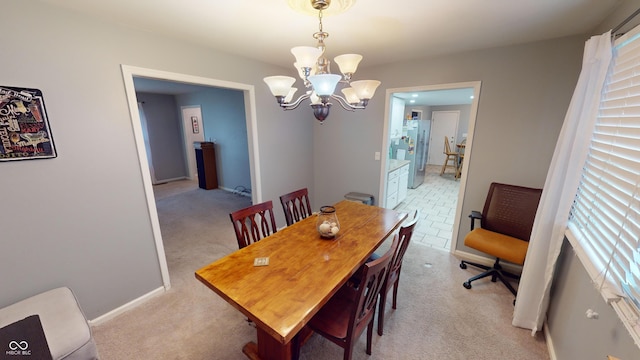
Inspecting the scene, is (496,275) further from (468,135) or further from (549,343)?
(468,135)

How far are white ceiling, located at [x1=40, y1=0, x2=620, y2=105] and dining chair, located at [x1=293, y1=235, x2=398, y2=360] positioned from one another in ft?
5.01

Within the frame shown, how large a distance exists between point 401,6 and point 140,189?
2429mm

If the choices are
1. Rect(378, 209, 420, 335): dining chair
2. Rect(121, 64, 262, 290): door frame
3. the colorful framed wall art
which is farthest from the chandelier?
the colorful framed wall art

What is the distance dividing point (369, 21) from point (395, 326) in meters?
2.35

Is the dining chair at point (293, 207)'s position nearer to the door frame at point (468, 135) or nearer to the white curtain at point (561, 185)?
the door frame at point (468, 135)

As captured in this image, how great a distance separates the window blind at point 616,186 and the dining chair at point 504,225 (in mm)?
726

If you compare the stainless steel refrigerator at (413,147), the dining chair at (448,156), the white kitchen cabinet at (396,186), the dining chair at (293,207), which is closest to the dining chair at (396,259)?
the dining chair at (293,207)

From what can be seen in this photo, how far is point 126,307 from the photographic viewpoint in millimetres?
2025

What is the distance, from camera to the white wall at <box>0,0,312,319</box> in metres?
1.46

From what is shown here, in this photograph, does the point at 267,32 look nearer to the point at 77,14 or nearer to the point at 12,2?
the point at 77,14

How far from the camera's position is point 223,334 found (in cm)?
179

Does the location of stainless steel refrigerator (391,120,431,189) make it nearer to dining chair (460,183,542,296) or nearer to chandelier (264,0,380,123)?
dining chair (460,183,542,296)

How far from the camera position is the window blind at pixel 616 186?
101 centimetres

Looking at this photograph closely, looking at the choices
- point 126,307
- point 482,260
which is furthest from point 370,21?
point 126,307
